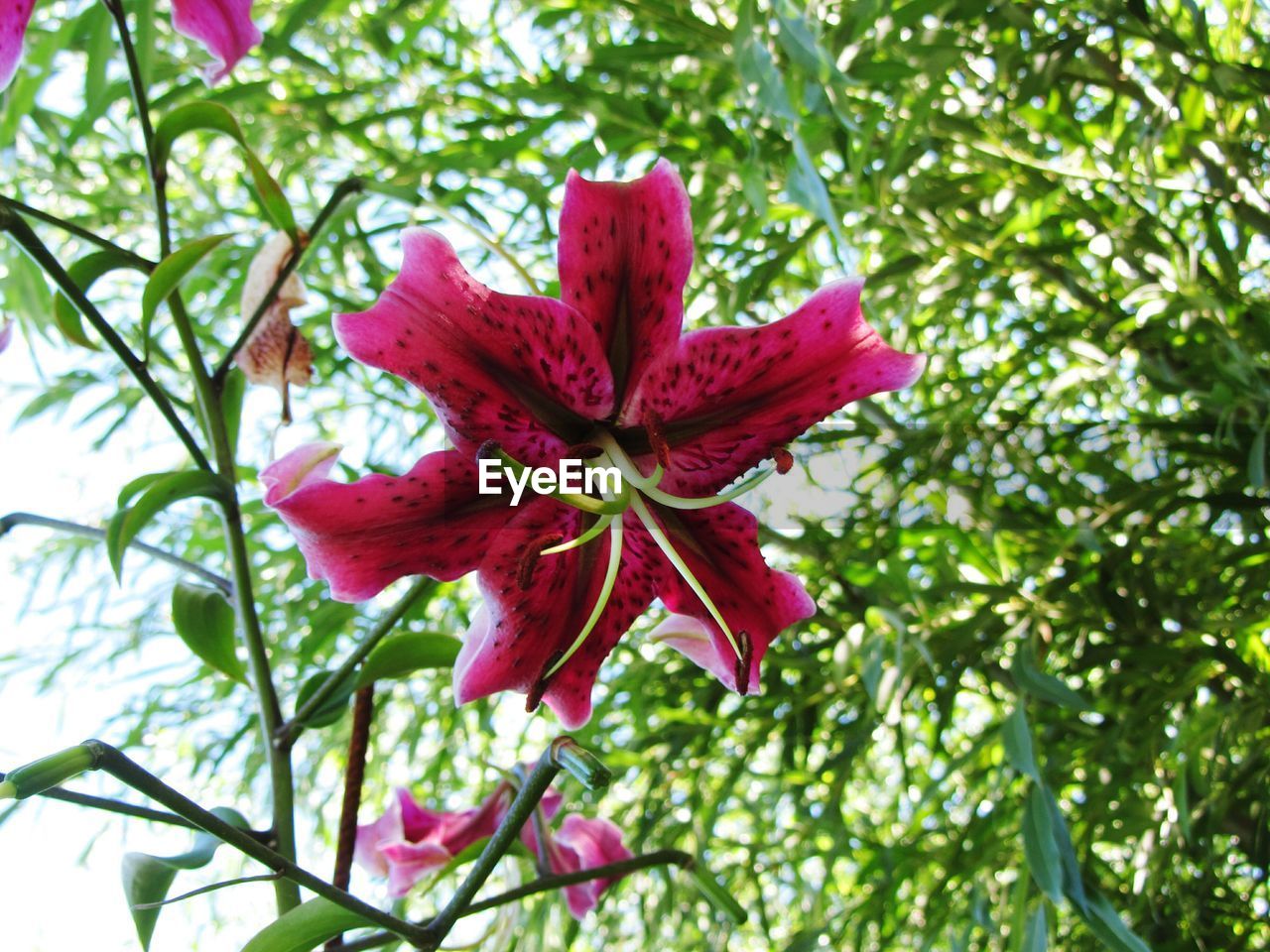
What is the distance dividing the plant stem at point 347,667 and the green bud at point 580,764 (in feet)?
0.28

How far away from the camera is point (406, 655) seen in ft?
1.32

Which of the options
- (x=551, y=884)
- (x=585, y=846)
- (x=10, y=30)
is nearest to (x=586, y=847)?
(x=585, y=846)

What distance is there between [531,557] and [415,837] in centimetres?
27

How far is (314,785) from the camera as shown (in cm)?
116

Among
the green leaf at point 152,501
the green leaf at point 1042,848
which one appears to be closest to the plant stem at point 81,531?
the green leaf at point 152,501

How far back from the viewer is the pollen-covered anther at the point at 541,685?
36 cm

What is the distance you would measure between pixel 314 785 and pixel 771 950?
0.47 m

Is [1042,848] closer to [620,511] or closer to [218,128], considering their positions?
[620,511]

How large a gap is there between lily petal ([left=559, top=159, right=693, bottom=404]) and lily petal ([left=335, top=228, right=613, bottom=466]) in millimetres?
13

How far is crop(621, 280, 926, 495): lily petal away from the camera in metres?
0.35

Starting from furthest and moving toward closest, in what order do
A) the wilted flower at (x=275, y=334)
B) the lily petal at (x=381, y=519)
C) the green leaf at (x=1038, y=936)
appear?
the green leaf at (x=1038, y=936), the wilted flower at (x=275, y=334), the lily petal at (x=381, y=519)

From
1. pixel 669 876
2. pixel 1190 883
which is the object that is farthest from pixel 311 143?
pixel 1190 883

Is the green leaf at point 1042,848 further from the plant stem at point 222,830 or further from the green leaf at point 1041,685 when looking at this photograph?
the plant stem at point 222,830

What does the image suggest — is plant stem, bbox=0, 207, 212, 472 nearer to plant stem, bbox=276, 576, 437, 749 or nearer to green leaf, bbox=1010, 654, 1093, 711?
plant stem, bbox=276, 576, 437, 749
